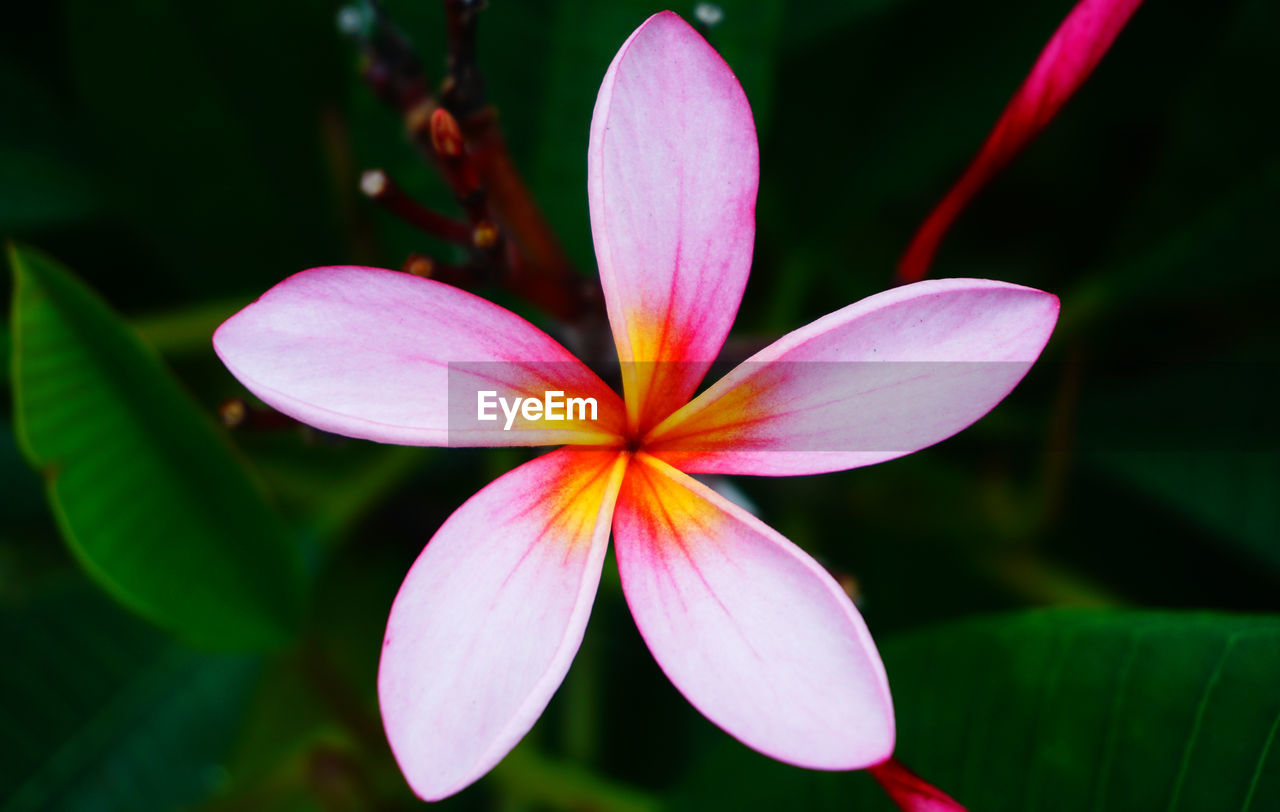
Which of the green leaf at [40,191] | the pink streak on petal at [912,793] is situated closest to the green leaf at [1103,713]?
the pink streak on petal at [912,793]

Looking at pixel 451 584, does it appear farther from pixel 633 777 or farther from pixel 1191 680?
pixel 633 777

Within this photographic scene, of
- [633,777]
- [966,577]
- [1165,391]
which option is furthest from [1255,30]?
[633,777]

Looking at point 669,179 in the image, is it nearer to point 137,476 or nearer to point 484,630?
point 484,630

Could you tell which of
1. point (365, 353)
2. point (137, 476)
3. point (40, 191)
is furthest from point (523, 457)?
point (40, 191)

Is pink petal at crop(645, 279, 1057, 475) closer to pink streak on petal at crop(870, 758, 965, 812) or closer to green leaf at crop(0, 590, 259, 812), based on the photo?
pink streak on petal at crop(870, 758, 965, 812)

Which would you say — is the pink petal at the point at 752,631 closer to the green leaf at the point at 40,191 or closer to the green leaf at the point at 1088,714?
the green leaf at the point at 1088,714

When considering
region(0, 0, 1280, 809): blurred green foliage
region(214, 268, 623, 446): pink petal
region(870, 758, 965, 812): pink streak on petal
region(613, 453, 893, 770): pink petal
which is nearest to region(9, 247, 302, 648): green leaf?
region(0, 0, 1280, 809): blurred green foliage
